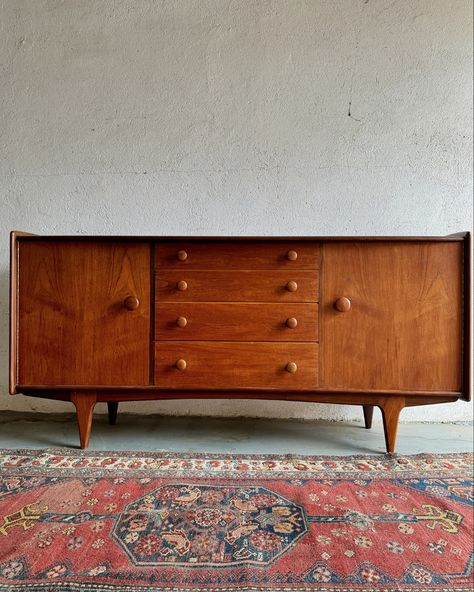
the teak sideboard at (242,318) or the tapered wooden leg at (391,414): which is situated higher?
the teak sideboard at (242,318)

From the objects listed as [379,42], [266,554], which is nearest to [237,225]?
[379,42]

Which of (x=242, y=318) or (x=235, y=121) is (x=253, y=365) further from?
(x=235, y=121)

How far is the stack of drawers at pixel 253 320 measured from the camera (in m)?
1.43

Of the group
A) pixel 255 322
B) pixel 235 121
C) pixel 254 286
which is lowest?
pixel 255 322

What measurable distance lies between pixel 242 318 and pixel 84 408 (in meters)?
0.74

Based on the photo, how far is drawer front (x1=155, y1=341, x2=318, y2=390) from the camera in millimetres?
1424

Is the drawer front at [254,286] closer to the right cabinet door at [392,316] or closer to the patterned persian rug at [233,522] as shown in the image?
the right cabinet door at [392,316]

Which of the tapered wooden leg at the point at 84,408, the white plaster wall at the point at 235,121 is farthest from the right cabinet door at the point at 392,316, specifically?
the tapered wooden leg at the point at 84,408

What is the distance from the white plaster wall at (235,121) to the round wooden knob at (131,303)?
0.63 meters

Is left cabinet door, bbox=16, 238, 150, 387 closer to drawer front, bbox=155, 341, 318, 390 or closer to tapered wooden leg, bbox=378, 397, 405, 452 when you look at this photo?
drawer front, bbox=155, 341, 318, 390

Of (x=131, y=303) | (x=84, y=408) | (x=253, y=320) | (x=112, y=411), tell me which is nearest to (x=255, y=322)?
(x=253, y=320)

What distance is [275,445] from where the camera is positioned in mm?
1567

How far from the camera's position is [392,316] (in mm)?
1405

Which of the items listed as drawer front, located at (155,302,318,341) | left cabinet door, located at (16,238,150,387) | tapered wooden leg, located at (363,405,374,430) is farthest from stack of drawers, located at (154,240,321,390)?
tapered wooden leg, located at (363,405,374,430)
